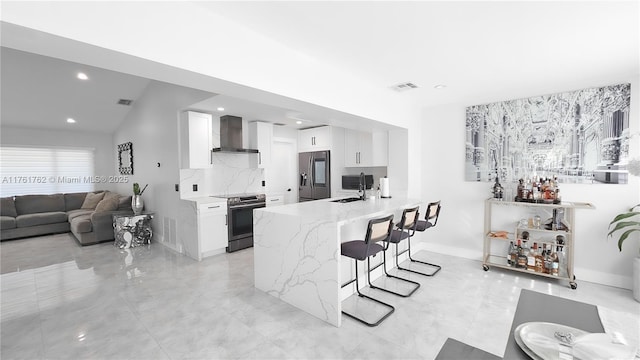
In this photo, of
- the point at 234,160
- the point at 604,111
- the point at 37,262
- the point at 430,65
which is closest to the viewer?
the point at 430,65

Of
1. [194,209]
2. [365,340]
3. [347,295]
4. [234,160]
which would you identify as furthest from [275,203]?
[365,340]

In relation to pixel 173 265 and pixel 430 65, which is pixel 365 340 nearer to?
pixel 430 65

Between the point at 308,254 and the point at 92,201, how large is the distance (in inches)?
257

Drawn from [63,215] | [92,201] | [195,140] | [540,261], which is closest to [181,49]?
[195,140]

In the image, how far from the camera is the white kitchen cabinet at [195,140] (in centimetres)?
439

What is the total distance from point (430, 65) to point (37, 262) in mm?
6092

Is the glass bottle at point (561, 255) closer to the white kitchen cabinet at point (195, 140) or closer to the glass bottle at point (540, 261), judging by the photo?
the glass bottle at point (540, 261)

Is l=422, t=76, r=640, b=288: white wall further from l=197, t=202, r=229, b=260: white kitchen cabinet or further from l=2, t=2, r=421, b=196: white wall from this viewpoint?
l=197, t=202, r=229, b=260: white kitchen cabinet

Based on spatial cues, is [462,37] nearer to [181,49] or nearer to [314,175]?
[181,49]

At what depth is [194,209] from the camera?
4262 mm

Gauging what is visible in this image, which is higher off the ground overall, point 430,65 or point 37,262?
point 430,65

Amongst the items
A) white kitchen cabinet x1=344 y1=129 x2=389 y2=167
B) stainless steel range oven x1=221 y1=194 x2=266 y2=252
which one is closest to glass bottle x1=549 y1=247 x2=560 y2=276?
white kitchen cabinet x1=344 y1=129 x2=389 y2=167

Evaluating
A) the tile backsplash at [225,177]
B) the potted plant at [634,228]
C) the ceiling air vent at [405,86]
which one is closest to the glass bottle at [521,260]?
the potted plant at [634,228]

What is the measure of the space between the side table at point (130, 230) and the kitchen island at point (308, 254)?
3193 millimetres
